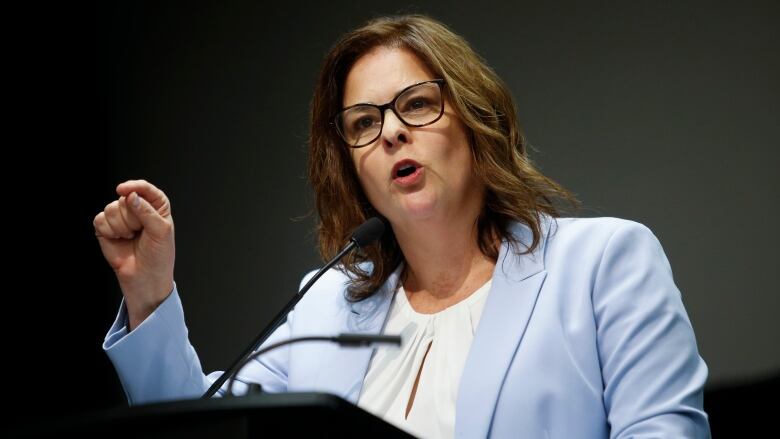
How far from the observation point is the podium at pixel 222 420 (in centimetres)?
77

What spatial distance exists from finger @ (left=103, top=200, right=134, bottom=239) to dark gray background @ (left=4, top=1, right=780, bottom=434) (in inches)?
25.9

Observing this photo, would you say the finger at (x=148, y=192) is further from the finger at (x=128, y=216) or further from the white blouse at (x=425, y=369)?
the white blouse at (x=425, y=369)

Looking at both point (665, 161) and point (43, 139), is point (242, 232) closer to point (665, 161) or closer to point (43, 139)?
point (43, 139)

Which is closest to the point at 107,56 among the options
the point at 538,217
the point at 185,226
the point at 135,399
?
the point at 185,226

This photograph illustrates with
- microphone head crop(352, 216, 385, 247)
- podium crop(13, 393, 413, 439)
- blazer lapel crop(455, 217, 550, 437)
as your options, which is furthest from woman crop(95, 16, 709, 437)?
podium crop(13, 393, 413, 439)

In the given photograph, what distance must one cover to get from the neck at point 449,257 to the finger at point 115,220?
54cm

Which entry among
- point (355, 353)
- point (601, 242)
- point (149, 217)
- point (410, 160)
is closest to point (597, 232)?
point (601, 242)

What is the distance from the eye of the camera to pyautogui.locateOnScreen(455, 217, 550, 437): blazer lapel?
4.85ft

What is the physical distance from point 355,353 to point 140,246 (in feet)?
1.48

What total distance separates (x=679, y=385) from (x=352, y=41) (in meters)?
0.95

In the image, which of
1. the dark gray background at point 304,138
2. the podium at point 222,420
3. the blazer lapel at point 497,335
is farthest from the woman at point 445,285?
the podium at point 222,420

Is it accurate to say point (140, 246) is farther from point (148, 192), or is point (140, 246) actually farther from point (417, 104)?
point (417, 104)

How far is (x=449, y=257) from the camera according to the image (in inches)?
71.6

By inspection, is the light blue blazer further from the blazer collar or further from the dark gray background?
the dark gray background
